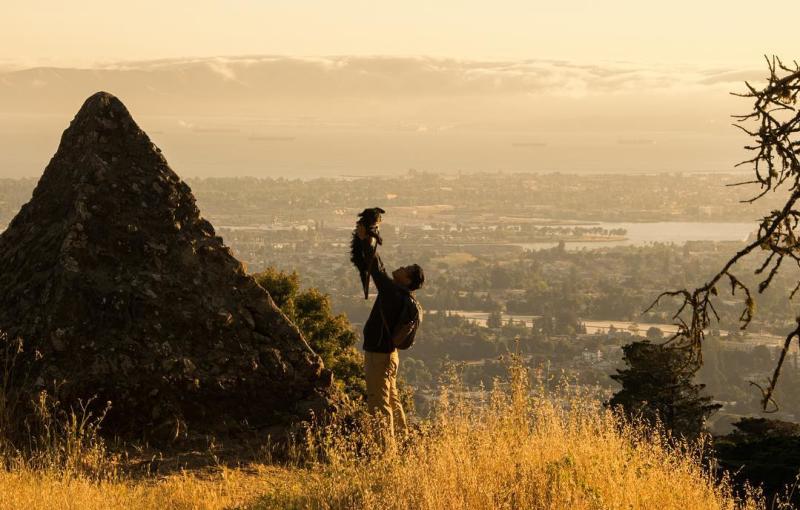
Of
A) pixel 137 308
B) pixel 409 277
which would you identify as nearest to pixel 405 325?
pixel 409 277

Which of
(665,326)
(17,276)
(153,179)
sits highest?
(153,179)

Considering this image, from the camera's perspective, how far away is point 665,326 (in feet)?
366

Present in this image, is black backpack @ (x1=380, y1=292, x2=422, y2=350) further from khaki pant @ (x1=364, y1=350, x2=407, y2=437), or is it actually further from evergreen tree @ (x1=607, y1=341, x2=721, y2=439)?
evergreen tree @ (x1=607, y1=341, x2=721, y2=439)

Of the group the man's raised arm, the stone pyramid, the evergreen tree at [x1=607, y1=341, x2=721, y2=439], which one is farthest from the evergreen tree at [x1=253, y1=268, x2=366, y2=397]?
the man's raised arm

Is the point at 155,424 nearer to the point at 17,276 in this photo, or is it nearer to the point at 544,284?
the point at 17,276

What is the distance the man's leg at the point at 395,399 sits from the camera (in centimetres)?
916

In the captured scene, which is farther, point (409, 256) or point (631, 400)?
point (409, 256)

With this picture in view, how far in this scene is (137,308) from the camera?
9.41 meters

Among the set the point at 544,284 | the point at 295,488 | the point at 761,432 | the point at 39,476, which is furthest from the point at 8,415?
the point at 544,284

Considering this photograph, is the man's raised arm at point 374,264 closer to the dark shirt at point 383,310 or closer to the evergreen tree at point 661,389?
the dark shirt at point 383,310

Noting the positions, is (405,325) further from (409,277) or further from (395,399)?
(395,399)

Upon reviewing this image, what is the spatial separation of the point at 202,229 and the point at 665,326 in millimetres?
106122

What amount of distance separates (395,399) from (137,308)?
97.6 inches

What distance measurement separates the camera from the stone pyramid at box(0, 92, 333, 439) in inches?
355
